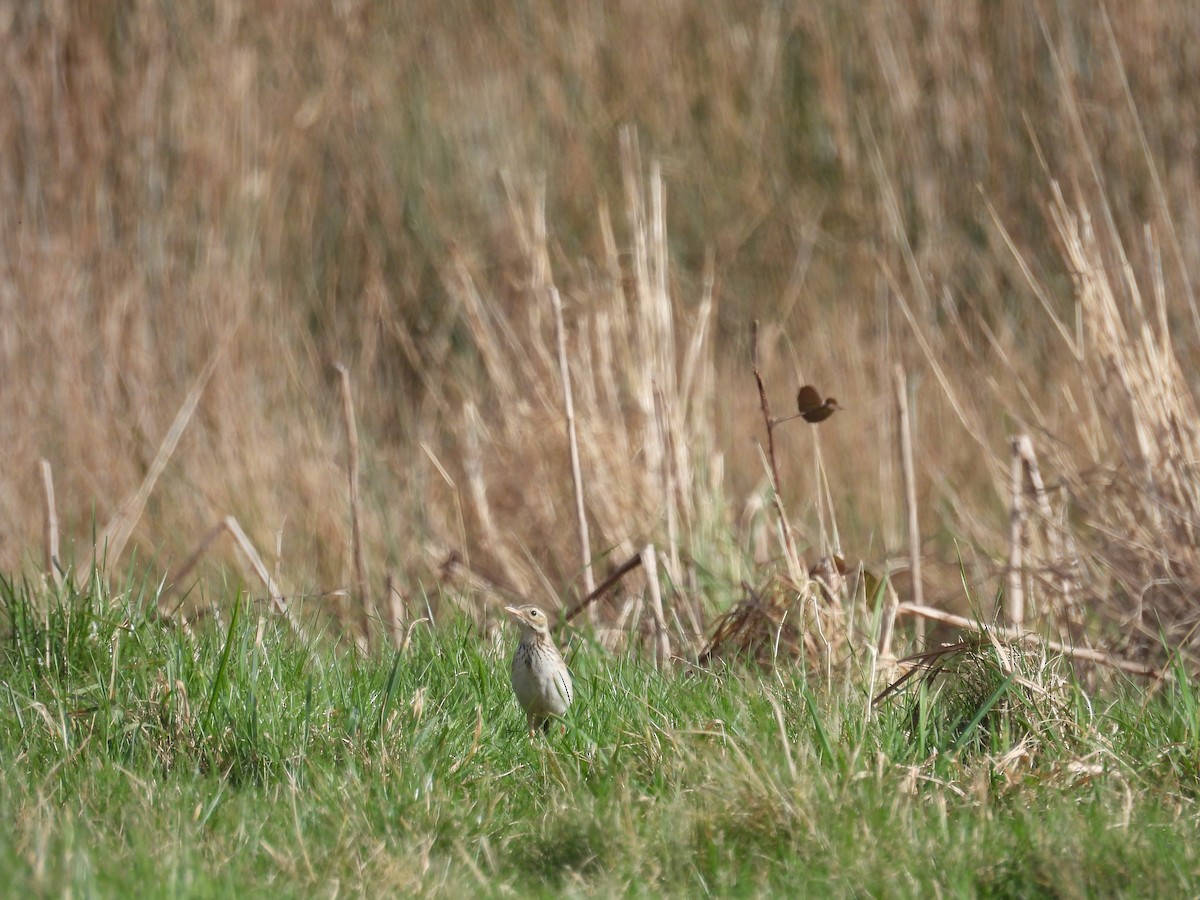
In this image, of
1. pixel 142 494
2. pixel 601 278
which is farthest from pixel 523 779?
pixel 601 278

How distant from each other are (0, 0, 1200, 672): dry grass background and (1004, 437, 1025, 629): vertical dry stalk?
12 cm

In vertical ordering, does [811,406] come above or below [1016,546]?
above

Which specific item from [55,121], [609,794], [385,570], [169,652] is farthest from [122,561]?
[609,794]

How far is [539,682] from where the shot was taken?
3.41 m

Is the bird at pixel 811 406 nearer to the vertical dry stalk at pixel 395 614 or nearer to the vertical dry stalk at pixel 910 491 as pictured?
the vertical dry stalk at pixel 910 491

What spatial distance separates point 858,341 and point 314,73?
3561mm

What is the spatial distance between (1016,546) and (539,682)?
78.2 inches

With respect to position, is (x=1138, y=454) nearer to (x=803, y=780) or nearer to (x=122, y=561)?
(x=803, y=780)

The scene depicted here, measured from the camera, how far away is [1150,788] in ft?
9.89

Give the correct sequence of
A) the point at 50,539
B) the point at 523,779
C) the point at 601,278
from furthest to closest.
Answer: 1. the point at 601,278
2. the point at 50,539
3. the point at 523,779

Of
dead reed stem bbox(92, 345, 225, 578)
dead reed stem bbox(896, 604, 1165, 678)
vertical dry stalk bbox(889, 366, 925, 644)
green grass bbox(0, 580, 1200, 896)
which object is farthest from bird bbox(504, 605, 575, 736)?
dead reed stem bbox(92, 345, 225, 578)

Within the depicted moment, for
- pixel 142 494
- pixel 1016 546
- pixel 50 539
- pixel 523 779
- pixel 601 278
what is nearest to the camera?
pixel 523 779

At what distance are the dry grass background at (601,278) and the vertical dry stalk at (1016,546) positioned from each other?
0.12 metres

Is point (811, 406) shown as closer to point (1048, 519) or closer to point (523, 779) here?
point (1048, 519)
